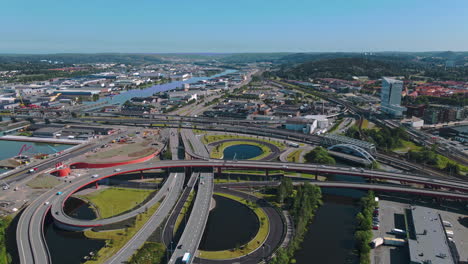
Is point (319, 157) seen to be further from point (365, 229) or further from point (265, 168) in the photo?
point (365, 229)

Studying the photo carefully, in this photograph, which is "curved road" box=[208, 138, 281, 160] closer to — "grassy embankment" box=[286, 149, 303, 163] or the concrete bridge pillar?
"grassy embankment" box=[286, 149, 303, 163]

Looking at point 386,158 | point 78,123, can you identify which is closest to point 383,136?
point 386,158

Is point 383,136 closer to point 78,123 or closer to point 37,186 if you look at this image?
point 37,186

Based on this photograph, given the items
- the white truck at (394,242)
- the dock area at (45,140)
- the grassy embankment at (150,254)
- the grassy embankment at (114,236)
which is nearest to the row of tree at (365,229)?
the white truck at (394,242)

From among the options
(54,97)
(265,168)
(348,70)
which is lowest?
(265,168)

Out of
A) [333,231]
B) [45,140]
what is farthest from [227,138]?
[333,231]

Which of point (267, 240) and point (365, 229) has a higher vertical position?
point (365, 229)
